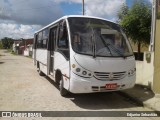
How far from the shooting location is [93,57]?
849 cm

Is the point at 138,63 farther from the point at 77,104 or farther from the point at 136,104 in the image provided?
the point at 77,104

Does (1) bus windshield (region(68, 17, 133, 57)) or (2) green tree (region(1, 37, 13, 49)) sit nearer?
(1) bus windshield (region(68, 17, 133, 57))

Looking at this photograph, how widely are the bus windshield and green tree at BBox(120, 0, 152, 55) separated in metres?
12.1

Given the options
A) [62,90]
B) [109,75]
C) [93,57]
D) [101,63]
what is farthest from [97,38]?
[62,90]

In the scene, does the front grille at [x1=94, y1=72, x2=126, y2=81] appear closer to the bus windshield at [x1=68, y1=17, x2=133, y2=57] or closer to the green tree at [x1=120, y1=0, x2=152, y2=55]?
the bus windshield at [x1=68, y1=17, x2=133, y2=57]

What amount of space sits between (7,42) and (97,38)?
14935 centimetres

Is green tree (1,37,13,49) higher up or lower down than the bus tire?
higher up

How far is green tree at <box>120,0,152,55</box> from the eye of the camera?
843 inches

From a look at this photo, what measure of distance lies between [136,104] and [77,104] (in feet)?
6.34

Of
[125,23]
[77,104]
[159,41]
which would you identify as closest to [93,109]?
[77,104]

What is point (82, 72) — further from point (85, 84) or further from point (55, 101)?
point (55, 101)

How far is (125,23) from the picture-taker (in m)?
21.5

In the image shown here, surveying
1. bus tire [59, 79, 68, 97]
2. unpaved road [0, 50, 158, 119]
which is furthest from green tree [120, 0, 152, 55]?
bus tire [59, 79, 68, 97]

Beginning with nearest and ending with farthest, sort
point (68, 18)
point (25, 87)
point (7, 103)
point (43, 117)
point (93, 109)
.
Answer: point (43, 117), point (93, 109), point (7, 103), point (68, 18), point (25, 87)
